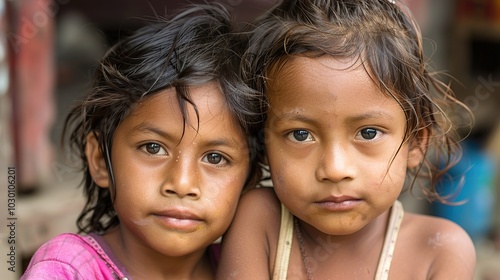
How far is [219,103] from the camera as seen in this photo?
6.37 feet

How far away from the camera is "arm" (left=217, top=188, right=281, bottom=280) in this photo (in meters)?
2.02

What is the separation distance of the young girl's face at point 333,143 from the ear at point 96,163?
46 cm

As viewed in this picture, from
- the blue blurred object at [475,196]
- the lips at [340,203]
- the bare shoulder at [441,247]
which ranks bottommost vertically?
the blue blurred object at [475,196]

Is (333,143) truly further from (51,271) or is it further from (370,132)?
(51,271)

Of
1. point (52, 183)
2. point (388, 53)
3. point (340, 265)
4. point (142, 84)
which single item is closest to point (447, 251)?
point (340, 265)

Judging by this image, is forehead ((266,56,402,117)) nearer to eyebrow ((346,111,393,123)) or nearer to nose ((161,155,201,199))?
eyebrow ((346,111,393,123))

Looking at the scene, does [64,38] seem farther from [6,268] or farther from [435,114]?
[435,114]

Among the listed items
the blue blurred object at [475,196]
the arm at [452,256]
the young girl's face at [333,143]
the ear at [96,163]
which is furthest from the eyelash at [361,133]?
the blue blurred object at [475,196]

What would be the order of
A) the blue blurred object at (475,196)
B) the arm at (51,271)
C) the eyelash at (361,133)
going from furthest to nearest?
the blue blurred object at (475,196) → the eyelash at (361,133) → the arm at (51,271)

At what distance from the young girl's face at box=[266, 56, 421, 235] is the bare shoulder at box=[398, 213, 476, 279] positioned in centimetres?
19

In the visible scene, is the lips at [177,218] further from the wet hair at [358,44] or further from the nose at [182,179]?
the wet hair at [358,44]

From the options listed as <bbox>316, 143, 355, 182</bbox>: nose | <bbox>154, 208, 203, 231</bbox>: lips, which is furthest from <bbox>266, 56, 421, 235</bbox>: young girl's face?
<bbox>154, 208, 203, 231</bbox>: lips

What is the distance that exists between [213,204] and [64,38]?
18.5 ft

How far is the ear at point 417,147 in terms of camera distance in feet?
6.81
